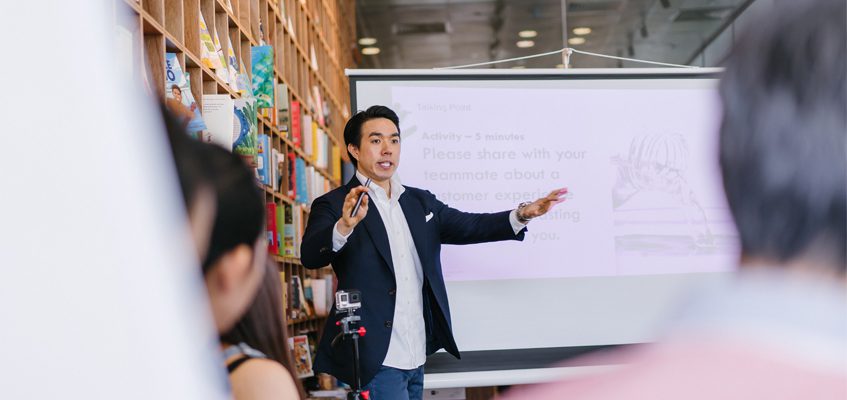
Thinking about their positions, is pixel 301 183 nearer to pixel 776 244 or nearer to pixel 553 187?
Result: pixel 553 187

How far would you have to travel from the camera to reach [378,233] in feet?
9.07

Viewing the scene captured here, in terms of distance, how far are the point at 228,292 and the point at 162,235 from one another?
0.16m

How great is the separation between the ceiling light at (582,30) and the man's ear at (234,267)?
9.66 meters

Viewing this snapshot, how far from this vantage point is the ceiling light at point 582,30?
984 cm

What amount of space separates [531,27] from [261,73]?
6.83 m

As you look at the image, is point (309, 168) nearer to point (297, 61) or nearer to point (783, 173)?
point (297, 61)

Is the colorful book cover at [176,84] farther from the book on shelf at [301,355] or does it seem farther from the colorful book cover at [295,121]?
the colorful book cover at [295,121]

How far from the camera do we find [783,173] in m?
0.45

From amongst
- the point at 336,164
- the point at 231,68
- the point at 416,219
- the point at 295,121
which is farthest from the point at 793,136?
the point at 336,164

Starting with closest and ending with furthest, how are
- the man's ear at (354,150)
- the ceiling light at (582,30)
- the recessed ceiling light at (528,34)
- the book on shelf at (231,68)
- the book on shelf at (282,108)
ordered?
the man's ear at (354,150) → the book on shelf at (231,68) → the book on shelf at (282,108) → the ceiling light at (582,30) → the recessed ceiling light at (528,34)

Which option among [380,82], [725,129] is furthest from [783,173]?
[380,82]

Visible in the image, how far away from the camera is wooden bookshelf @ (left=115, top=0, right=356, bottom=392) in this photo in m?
2.44

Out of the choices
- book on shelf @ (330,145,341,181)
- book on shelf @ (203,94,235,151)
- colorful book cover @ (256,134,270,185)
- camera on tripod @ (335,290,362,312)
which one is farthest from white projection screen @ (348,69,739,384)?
book on shelf @ (330,145,341,181)

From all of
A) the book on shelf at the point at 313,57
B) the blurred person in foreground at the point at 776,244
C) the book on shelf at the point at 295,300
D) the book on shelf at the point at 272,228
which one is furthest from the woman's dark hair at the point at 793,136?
the book on shelf at the point at 313,57
